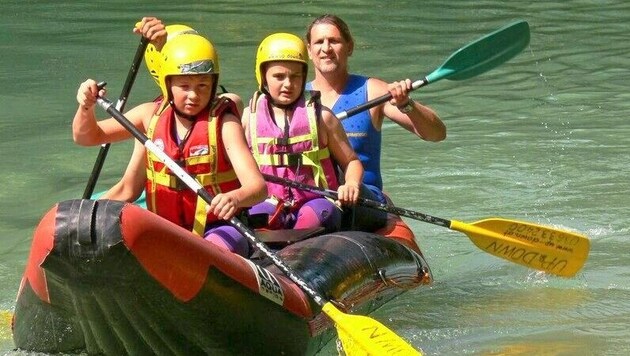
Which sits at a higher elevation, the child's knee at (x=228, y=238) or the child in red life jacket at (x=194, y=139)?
the child in red life jacket at (x=194, y=139)

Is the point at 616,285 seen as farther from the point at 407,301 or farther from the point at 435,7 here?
the point at 435,7

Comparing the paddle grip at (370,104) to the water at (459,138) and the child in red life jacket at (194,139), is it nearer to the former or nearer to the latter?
the water at (459,138)

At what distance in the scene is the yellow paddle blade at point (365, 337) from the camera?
4.17 m

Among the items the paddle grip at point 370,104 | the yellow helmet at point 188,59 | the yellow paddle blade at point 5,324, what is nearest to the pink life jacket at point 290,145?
the paddle grip at point 370,104

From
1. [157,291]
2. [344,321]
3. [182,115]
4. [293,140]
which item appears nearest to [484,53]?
[293,140]

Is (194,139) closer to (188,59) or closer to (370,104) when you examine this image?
(188,59)

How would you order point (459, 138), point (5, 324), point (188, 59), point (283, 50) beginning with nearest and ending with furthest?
1. point (188, 59)
2. point (283, 50)
3. point (5, 324)
4. point (459, 138)

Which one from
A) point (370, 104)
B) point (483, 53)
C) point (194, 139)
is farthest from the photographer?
point (483, 53)

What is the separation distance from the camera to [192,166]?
4.79 meters

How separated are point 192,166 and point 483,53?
2112mm

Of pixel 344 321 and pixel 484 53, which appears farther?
pixel 484 53

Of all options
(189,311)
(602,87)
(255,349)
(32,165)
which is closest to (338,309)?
(255,349)

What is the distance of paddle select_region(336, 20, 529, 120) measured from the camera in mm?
6188

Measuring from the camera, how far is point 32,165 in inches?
325
